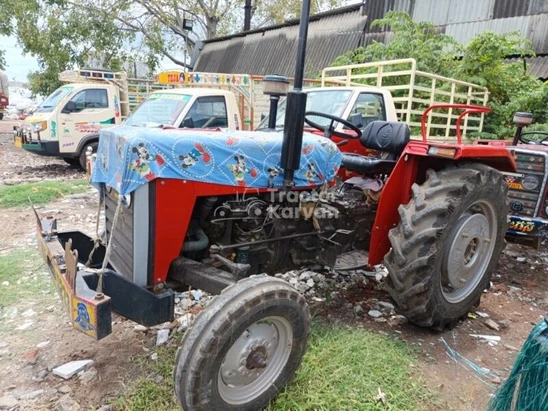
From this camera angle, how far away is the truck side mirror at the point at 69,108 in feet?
30.3

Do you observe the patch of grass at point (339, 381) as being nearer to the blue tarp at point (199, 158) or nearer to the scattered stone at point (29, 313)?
the blue tarp at point (199, 158)

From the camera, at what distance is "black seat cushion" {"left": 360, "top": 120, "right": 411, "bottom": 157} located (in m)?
3.32

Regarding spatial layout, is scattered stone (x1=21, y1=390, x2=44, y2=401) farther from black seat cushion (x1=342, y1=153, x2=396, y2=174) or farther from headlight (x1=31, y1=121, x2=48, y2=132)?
headlight (x1=31, y1=121, x2=48, y2=132)

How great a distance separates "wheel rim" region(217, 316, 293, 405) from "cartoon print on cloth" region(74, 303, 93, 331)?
0.61 metres

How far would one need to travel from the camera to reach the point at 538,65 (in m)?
8.90

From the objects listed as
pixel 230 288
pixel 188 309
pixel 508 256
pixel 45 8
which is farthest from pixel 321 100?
pixel 45 8

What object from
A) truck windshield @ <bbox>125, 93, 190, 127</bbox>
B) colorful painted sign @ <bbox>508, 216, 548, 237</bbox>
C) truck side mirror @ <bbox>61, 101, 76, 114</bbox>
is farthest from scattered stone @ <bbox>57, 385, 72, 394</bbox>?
truck side mirror @ <bbox>61, 101, 76, 114</bbox>

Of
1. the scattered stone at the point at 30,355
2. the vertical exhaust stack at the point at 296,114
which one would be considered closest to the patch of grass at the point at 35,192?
the scattered stone at the point at 30,355

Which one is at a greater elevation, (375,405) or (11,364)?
(375,405)

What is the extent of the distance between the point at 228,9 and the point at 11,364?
20.2m

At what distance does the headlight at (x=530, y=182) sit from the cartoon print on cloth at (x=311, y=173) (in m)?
2.72

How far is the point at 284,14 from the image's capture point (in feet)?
67.8

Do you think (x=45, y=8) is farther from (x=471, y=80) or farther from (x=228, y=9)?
(x=471, y=80)

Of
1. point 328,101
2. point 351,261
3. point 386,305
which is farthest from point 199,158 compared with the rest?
point 328,101
